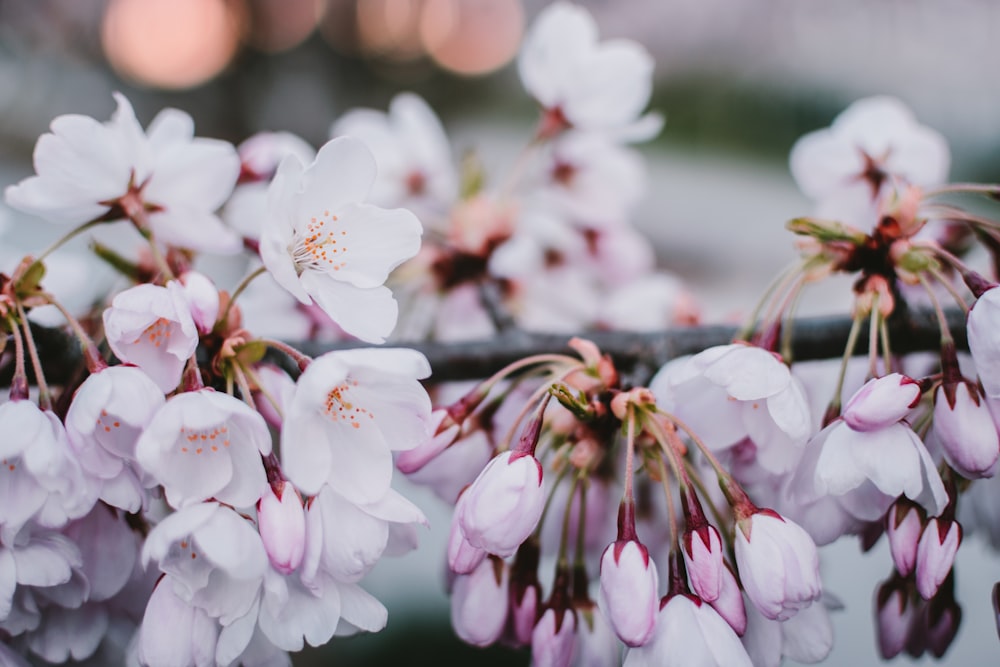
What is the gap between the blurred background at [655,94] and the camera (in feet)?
3.23

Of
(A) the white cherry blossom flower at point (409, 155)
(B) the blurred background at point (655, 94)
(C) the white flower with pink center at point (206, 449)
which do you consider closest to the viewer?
(C) the white flower with pink center at point (206, 449)

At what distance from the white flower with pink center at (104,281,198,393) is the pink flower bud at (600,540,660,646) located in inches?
7.8

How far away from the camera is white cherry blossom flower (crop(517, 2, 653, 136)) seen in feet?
1.89

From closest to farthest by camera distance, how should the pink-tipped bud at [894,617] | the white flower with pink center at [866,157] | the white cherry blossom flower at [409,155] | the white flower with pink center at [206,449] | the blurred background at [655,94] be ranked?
1. the white flower with pink center at [206,449]
2. the pink-tipped bud at [894,617]
3. the white flower with pink center at [866,157]
4. the white cherry blossom flower at [409,155]
5. the blurred background at [655,94]

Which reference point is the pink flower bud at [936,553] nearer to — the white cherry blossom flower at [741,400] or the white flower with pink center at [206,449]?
the white cherry blossom flower at [741,400]

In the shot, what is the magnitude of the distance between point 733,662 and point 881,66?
1767 mm

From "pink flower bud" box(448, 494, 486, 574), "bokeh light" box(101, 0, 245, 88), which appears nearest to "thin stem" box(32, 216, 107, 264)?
"pink flower bud" box(448, 494, 486, 574)

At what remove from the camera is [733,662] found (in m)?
0.32

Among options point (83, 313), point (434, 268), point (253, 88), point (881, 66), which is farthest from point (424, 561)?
point (253, 88)

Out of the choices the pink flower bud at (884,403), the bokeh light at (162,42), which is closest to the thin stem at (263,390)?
the pink flower bud at (884,403)

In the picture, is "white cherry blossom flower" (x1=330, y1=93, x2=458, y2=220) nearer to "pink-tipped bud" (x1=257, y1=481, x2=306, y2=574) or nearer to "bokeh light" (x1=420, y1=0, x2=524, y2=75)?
"pink-tipped bud" (x1=257, y1=481, x2=306, y2=574)

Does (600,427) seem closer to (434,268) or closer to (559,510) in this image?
(559,510)

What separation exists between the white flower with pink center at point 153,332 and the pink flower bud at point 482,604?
0.57 ft

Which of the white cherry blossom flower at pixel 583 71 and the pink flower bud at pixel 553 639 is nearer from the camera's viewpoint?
the pink flower bud at pixel 553 639
